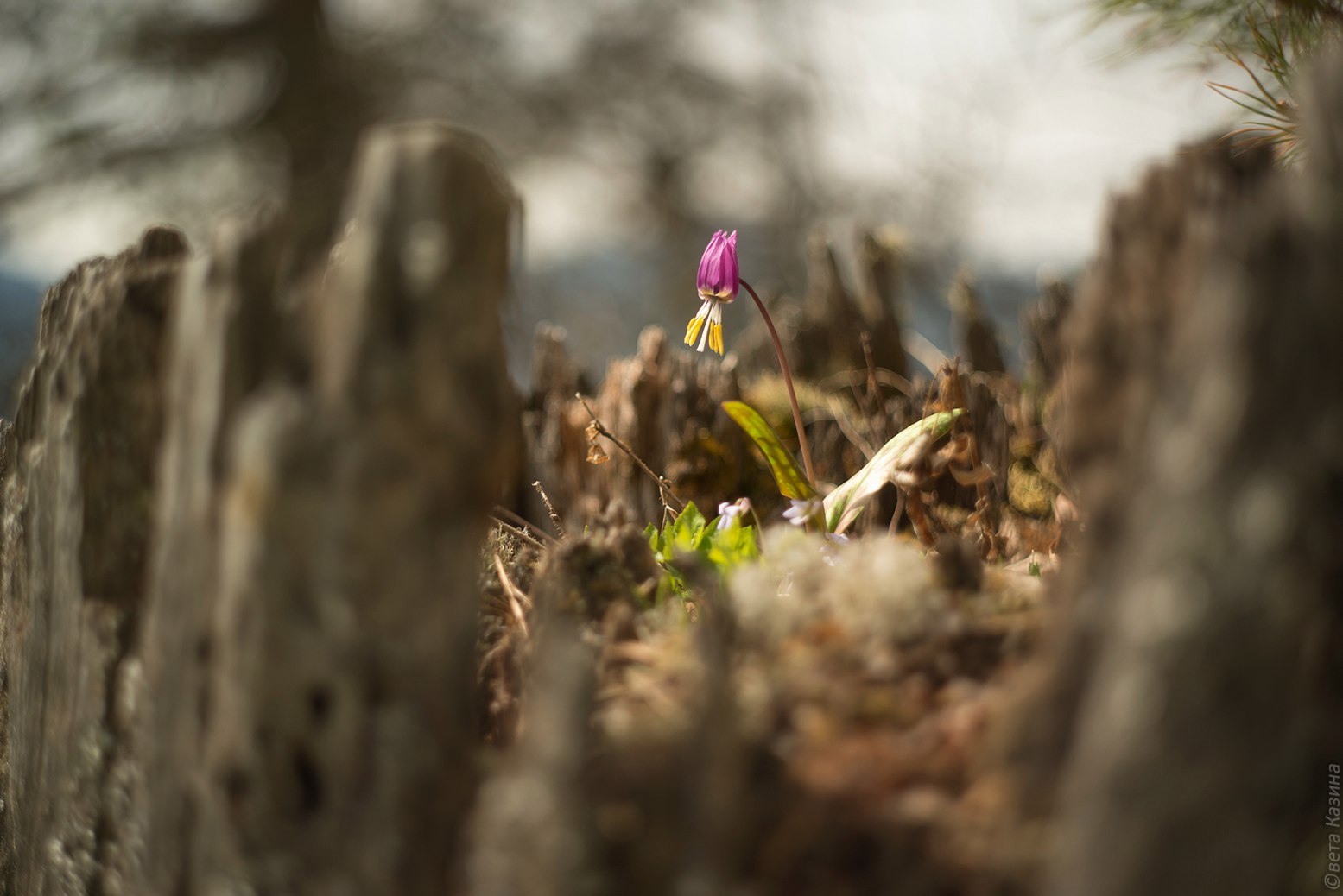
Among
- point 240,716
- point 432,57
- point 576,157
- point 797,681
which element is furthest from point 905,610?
point 432,57

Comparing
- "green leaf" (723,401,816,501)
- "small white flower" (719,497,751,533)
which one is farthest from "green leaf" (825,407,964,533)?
"small white flower" (719,497,751,533)

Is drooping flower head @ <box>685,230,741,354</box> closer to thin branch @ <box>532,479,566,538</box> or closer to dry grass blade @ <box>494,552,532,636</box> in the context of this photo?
thin branch @ <box>532,479,566,538</box>

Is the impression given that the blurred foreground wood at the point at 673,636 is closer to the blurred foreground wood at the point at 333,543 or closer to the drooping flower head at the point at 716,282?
the blurred foreground wood at the point at 333,543

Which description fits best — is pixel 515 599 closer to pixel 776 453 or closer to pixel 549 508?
pixel 549 508

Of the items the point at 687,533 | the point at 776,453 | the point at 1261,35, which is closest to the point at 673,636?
the point at 687,533

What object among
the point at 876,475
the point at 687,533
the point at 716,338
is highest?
the point at 716,338

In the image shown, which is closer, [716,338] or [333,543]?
[333,543]
